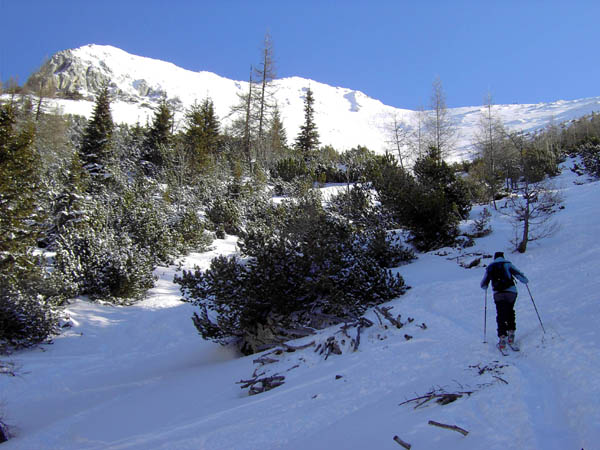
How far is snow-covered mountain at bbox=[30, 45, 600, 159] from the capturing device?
84.9 meters

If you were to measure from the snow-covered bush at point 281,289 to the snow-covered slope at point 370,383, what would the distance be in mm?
856

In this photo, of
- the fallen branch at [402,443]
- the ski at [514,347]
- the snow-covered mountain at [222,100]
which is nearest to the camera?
the fallen branch at [402,443]

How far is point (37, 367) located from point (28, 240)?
5446 mm

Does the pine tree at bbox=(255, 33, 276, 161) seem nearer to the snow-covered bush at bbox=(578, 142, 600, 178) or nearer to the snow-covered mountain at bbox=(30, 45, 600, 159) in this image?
the snow-covered bush at bbox=(578, 142, 600, 178)

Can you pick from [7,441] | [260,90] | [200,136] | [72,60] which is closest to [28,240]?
[7,441]

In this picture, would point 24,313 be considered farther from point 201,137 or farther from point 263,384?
point 201,137

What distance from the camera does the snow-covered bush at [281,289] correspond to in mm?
9312

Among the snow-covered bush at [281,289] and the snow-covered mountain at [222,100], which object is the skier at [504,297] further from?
the snow-covered mountain at [222,100]

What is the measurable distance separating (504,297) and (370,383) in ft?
8.46

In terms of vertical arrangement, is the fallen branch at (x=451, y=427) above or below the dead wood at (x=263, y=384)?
above

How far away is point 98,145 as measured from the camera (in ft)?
83.1

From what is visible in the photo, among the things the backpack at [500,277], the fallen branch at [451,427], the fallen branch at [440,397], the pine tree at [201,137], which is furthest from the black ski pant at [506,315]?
the pine tree at [201,137]

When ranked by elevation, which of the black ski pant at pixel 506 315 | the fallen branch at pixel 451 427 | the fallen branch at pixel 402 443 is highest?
the black ski pant at pixel 506 315

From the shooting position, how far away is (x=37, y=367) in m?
9.34
